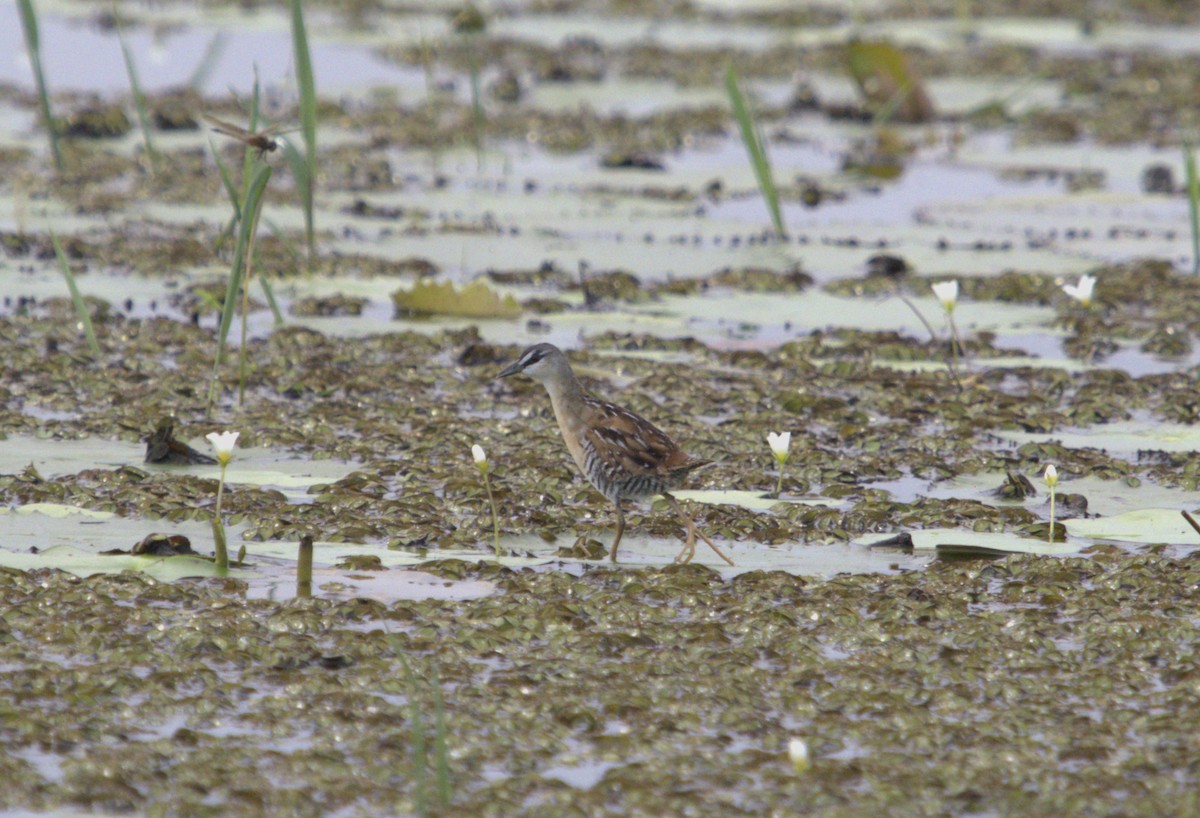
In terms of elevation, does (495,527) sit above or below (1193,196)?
below

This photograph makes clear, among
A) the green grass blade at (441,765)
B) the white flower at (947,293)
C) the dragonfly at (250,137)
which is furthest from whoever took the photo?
the white flower at (947,293)

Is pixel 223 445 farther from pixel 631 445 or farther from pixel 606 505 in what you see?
pixel 606 505

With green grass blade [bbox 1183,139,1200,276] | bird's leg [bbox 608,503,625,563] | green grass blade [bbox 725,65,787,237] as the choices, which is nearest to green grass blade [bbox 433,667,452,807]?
bird's leg [bbox 608,503,625,563]

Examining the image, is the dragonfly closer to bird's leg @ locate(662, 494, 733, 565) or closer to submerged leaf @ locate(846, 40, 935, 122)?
bird's leg @ locate(662, 494, 733, 565)

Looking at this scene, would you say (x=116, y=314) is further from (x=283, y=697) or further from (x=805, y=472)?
(x=283, y=697)

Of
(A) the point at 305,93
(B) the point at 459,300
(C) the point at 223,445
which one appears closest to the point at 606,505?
(C) the point at 223,445

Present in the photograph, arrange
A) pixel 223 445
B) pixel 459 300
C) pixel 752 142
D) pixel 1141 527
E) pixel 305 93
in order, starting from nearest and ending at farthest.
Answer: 1. pixel 223 445
2. pixel 1141 527
3. pixel 305 93
4. pixel 459 300
5. pixel 752 142

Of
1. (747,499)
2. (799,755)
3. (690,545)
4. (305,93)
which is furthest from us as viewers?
(305,93)

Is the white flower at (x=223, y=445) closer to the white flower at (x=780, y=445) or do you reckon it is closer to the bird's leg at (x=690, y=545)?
the bird's leg at (x=690, y=545)

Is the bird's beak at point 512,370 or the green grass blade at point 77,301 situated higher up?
the green grass blade at point 77,301

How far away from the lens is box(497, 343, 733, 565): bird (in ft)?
16.7

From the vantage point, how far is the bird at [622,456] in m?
A: 5.08

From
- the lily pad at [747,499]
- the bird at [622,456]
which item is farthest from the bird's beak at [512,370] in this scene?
the lily pad at [747,499]

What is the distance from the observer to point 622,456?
5.08 meters
